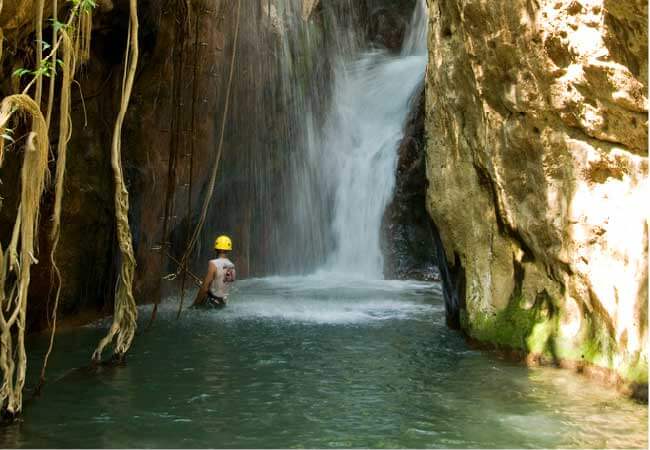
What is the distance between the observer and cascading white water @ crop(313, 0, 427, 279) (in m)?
17.4

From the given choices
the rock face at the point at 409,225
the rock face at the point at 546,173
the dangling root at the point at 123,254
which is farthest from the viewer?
the rock face at the point at 409,225

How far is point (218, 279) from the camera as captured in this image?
9977 mm

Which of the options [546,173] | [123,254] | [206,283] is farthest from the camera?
[206,283]

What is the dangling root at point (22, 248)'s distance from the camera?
4227mm

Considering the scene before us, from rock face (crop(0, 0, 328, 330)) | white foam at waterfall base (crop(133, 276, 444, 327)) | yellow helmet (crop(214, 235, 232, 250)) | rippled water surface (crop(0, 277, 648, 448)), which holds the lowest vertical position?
rippled water surface (crop(0, 277, 648, 448))

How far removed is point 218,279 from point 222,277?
0.07 m

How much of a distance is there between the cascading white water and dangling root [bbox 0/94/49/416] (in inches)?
504

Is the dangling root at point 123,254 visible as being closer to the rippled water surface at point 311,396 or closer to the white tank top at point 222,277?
the rippled water surface at point 311,396

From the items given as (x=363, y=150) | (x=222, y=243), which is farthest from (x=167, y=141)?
(x=363, y=150)

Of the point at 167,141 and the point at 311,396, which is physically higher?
the point at 167,141

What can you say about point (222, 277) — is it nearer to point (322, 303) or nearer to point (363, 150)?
point (322, 303)

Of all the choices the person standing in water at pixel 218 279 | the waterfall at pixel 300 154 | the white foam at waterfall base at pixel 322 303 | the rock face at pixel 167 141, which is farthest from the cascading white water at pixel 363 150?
the person standing in water at pixel 218 279

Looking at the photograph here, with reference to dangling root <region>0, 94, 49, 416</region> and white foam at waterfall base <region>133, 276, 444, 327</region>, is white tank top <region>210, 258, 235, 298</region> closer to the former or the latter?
white foam at waterfall base <region>133, 276, 444, 327</region>

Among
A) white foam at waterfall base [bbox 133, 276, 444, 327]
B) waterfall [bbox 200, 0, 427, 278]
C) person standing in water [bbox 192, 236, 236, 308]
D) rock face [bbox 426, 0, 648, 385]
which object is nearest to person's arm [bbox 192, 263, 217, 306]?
person standing in water [bbox 192, 236, 236, 308]
